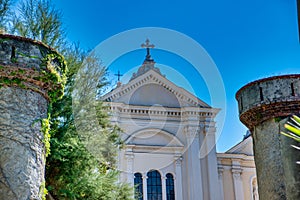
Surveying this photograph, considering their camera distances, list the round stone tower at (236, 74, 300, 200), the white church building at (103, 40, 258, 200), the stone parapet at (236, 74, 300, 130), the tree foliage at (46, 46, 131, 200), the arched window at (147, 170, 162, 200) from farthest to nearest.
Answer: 1. the white church building at (103, 40, 258, 200)
2. the arched window at (147, 170, 162, 200)
3. the tree foliage at (46, 46, 131, 200)
4. the stone parapet at (236, 74, 300, 130)
5. the round stone tower at (236, 74, 300, 200)

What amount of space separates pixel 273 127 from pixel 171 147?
13731 millimetres

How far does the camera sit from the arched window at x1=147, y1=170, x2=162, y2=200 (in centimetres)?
2445

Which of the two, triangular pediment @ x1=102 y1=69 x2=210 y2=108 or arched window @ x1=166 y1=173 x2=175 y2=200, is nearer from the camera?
arched window @ x1=166 y1=173 x2=175 y2=200

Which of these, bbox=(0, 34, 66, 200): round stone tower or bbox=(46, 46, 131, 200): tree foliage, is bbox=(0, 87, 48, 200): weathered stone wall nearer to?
bbox=(0, 34, 66, 200): round stone tower

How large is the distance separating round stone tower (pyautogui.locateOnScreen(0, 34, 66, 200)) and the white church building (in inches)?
602

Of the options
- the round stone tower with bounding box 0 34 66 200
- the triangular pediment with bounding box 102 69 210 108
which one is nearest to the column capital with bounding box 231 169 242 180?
the triangular pediment with bounding box 102 69 210 108

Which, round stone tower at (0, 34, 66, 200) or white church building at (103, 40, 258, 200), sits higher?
white church building at (103, 40, 258, 200)

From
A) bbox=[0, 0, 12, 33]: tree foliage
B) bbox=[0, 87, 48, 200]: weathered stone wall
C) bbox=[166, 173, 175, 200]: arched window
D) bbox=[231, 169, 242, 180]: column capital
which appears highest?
bbox=[0, 0, 12, 33]: tree foliage

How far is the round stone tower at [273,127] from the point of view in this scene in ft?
37.7

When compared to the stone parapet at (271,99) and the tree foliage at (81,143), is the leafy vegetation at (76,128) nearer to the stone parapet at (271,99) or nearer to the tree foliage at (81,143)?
the tree foliage at (81,143)

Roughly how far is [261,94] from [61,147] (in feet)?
17.8

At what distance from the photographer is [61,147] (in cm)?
1271

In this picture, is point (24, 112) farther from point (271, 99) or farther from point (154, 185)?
point (154, 185)

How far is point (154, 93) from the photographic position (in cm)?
2642
